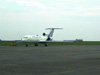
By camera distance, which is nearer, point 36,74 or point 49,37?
point 36,74

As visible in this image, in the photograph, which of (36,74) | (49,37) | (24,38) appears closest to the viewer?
(36,74)

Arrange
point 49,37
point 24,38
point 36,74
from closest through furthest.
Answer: point 36,74, point 24,38, point 49,37

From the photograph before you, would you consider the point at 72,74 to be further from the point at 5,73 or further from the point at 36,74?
the point at 5,73

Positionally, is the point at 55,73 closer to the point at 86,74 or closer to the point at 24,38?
the point at 86,74

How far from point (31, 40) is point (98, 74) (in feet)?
188

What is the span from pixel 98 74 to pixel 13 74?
4.21m

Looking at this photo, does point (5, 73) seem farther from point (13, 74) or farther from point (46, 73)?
point (46, 73)

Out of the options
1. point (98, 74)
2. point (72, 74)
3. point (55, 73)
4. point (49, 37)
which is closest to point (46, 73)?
point (55, 73)

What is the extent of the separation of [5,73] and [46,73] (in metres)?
2.08

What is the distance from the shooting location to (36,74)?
12.2 m

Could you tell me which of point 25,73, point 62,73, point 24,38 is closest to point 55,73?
point 62,73

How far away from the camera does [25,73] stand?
1255 cm

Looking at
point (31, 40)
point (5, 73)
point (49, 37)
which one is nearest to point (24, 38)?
point (31, 40)

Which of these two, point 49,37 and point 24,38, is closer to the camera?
point 24,38
